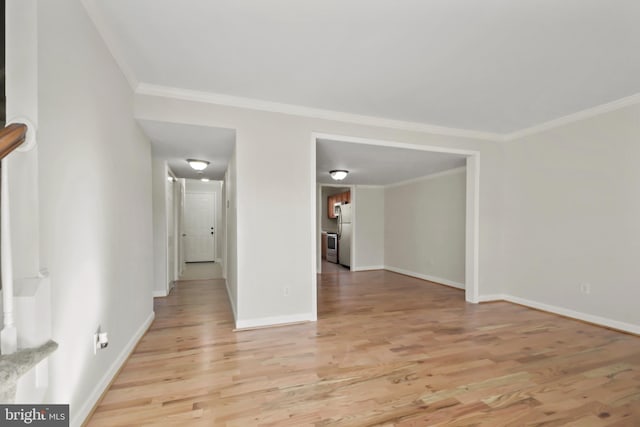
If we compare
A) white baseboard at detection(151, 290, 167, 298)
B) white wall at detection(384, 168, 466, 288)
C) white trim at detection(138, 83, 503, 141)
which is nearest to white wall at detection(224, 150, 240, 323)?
white trim at detection(138, 83, 503, 141)

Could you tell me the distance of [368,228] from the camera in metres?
7.13

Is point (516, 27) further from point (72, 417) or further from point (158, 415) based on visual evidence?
point (72, 417)

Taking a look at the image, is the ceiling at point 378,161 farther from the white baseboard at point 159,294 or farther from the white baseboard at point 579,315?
the white baseboard at point 159,294

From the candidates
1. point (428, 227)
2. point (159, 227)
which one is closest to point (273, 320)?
point (159, 227)

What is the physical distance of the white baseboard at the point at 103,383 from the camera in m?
1.53

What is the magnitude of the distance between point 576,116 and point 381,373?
3.88 m

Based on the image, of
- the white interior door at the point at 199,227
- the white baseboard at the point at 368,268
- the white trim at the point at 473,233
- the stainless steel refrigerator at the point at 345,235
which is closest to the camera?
the white trim at the point at 473,233

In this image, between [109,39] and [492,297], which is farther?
[492,297]

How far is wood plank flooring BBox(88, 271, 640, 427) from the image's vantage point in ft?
5.52

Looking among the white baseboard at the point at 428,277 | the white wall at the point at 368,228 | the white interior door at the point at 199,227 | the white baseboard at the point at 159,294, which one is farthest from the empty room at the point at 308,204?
the white interior door at the point at 199,227

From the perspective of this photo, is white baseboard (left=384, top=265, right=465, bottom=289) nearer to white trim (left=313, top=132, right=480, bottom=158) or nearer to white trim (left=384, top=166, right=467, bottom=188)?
white trim (left=384, top=166, right=467, bottom=188)

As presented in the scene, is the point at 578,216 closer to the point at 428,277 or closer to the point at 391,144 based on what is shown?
→ the point at 391,144
